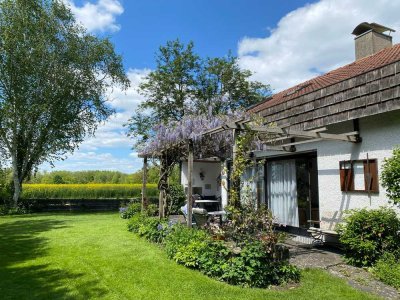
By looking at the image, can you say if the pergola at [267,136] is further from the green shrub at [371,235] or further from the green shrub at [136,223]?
the green shrub at [371,235]

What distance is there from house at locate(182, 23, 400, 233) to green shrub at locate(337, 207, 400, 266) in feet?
2.34

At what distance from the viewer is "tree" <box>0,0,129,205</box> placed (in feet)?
51.8

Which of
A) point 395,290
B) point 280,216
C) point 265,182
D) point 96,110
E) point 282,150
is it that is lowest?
point 395,290

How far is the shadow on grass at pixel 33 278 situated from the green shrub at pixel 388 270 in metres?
4.38

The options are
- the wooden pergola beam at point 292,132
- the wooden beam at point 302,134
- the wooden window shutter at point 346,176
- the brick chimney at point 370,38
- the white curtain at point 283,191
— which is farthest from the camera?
the brick chimney at point 370,38

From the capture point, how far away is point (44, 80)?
1653cm

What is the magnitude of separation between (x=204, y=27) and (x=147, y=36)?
8.02ft

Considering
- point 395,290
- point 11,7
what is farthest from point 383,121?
point 11,7

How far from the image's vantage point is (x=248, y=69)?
22.6 metres

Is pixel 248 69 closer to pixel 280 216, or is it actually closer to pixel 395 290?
pixel 280 216

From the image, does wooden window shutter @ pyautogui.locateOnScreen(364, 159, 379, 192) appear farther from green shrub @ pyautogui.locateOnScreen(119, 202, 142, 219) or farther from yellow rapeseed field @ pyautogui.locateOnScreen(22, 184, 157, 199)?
yellow rapeseed field @ pyautogui.locateOnScreen(22, 184, 157, 199)

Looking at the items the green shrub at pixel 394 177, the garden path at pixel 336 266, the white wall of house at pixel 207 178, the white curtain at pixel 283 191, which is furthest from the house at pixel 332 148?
the white wall of house at pixel 207 178

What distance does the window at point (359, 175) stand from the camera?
648cm

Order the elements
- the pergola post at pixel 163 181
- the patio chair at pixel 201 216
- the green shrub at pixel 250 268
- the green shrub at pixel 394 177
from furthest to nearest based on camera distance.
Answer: the pergola post at pixel 163 181, the patio chair at pixel 201 216, the green shrub at pixel 394 177, the green shrub at pixel 250 268
